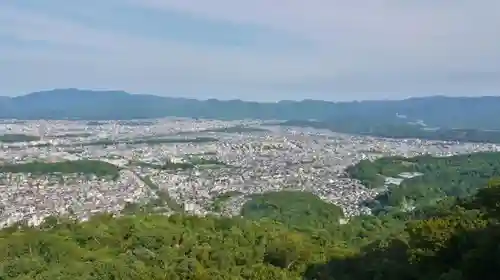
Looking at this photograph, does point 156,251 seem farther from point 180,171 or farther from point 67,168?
point 67,168

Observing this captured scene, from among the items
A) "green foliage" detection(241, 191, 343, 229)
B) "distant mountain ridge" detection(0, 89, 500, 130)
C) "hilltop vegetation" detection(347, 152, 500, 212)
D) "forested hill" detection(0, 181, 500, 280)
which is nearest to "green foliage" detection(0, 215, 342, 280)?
"forested hill" detection(0, 181, 500, 280)

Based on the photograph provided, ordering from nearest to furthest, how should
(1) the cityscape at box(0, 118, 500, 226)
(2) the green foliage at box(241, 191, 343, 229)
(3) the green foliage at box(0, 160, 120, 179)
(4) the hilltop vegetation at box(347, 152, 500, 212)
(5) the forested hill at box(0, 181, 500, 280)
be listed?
1. (5) the forested hill at box(0, 181, 500, 280)
2. (2) the green foliage at box(241, 191, 343, 229)
3. (1) the cityscape at box(0, 118, 500, 226)
4. (4) the hilltop vegetation at box(347, 152, 500, 212)
5. (3) the green foliage at box(0, 160, 120, 179)

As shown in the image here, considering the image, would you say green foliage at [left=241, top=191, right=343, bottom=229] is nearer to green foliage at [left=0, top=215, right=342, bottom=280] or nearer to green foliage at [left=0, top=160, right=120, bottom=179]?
green foliage at [left=0, top=215, right=342, bottom=280]

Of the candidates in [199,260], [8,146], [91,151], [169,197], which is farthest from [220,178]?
[8,146]

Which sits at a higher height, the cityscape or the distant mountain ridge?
the distant mountain ridge

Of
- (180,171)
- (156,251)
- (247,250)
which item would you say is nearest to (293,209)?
(247,250)

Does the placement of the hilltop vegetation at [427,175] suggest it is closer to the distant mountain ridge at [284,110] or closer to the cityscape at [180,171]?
the cityscape at [180,171]

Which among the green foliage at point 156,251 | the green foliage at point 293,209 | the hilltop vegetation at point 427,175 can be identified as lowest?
the green foliage at point 293,209

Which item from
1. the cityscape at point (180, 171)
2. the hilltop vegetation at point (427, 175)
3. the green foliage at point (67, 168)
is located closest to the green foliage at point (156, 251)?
the cityscape at point (180, 171)
